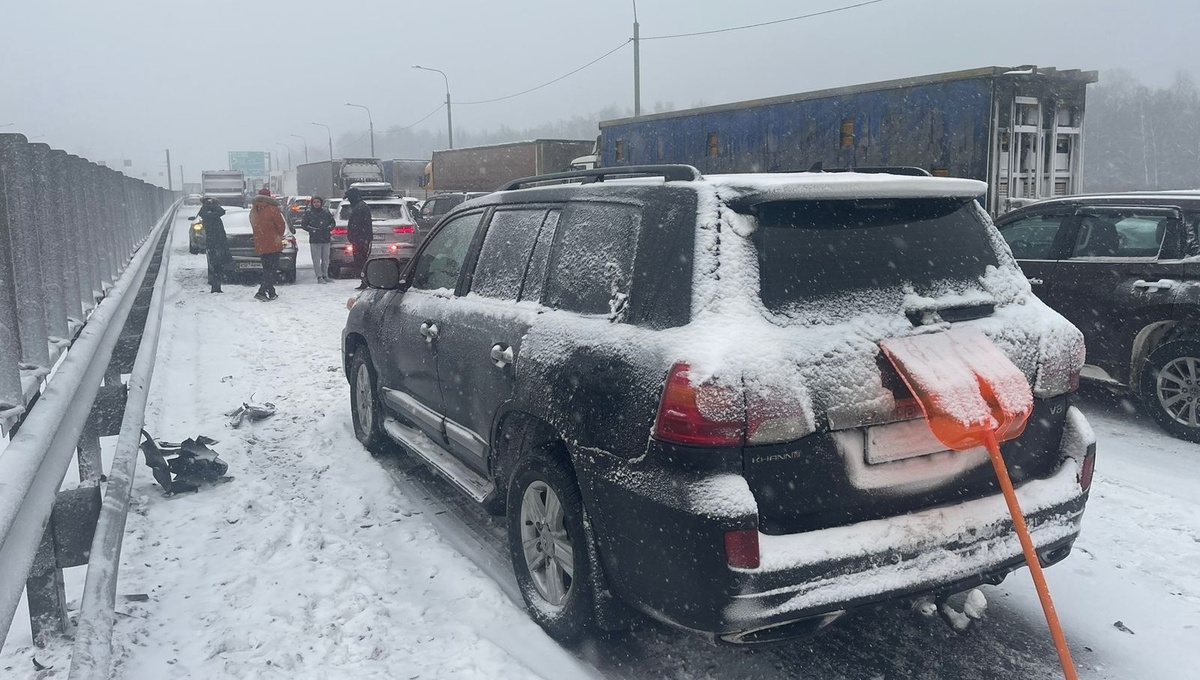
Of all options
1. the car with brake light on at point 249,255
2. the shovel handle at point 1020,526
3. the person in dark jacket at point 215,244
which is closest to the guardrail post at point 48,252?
the shovel handle at point 1020,526

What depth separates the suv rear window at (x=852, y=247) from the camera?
3.08m

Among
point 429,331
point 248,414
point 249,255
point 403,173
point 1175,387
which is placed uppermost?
point 403,173

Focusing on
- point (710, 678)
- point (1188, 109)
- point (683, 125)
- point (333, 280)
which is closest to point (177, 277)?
point (333, 280)

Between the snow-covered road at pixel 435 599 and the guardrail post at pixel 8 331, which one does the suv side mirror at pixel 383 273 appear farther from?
the guardrail post at pixel 8 331

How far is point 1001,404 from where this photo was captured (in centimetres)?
308

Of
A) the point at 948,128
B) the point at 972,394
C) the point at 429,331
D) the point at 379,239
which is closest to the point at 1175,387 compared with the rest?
the point at 972,394

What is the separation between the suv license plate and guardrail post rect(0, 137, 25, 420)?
2722 millimetres

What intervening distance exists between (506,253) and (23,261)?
2.01m

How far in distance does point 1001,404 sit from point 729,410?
0.99 metres

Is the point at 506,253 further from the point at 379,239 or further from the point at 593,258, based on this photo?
the point at 379,239

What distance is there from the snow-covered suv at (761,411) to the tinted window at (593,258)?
0.01m

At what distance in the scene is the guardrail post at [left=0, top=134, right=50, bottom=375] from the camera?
3414 millimetres

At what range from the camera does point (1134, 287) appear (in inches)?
266

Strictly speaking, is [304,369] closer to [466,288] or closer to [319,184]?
[466,288]
